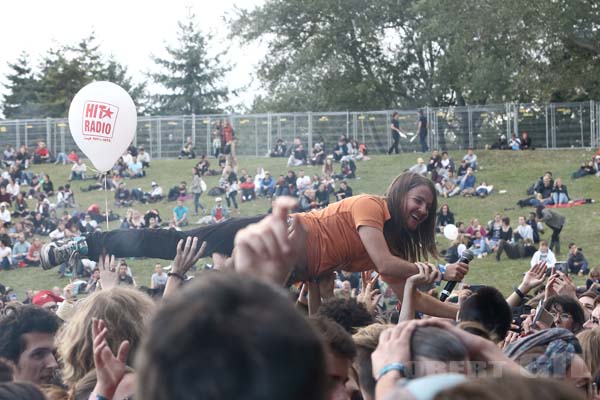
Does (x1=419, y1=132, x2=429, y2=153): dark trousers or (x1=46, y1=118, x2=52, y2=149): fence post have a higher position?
(x1=46, y1=118, x2=52, y2=149): fence post

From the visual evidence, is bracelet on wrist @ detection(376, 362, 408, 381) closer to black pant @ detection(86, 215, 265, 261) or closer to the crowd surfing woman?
the crowd surfing woman

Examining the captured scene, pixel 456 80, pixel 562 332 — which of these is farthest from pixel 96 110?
pixel 456 80

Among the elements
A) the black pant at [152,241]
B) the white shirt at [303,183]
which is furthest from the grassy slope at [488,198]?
the black pant at [152,241]

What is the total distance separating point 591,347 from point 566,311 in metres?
1.89

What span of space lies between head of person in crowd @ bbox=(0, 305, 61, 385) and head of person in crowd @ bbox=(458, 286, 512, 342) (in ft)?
6.18

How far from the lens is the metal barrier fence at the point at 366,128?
37812 millimetres

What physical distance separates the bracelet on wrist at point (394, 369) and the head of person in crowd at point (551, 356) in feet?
3.07

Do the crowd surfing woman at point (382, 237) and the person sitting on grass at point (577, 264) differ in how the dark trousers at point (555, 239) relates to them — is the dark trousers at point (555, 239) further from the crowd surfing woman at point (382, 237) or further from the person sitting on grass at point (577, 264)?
the crowd surfing woman at point (382, 237)

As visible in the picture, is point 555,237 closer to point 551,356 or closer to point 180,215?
point 180,215

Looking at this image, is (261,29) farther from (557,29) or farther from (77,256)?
(77,256)

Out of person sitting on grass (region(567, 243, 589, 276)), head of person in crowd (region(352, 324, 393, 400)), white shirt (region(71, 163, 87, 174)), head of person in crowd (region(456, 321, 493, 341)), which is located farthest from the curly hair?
white shirt (region(71, 163, 87, 174))

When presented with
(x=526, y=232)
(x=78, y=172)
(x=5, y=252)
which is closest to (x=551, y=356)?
(x=526, y=232)

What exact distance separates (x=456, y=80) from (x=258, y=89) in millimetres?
10912

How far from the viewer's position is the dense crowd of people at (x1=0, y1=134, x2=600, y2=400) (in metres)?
1.51
